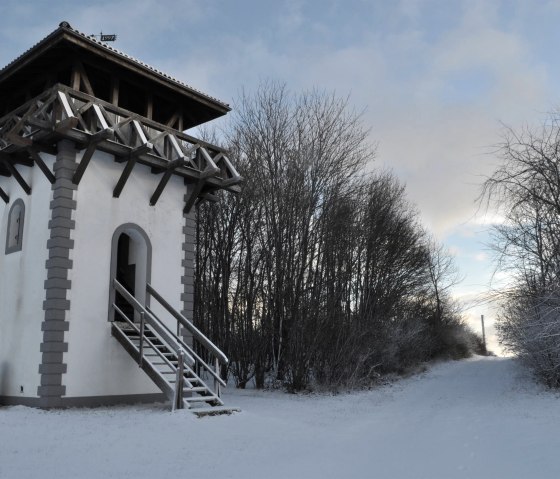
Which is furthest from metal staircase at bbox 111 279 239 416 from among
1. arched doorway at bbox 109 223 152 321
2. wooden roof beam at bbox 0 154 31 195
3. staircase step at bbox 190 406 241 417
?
wooden roof beam at bbox 0 154 31 195

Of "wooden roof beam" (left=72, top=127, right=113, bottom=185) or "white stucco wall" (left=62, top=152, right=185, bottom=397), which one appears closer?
"wooden roof beam" (left=72, top=127, right=113, bottom=185)

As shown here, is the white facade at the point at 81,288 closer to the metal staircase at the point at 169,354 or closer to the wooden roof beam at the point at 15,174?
the wooden roof beam at the point at 15,174

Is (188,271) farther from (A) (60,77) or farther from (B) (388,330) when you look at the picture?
(B) (388,330)

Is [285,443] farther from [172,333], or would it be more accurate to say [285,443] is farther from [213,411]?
[172,333]

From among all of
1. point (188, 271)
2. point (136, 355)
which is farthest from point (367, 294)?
point (136, 355)

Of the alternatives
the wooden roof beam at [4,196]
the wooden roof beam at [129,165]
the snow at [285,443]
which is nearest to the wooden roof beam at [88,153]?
the wooden roof beam at [129,165]

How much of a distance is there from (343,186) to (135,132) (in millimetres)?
10420

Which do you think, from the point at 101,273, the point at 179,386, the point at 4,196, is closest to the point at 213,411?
the point at 179,386

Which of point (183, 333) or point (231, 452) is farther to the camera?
point (183, 333)

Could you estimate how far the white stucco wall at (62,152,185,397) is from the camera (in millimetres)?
12711

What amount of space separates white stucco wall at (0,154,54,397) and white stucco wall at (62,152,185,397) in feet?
2.46

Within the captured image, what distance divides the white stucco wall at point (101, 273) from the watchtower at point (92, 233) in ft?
0.09

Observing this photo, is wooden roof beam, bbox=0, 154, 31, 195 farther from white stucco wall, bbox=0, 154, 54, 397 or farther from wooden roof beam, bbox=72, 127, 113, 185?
wooden roof beam, bbox=72, 127, 113, 185

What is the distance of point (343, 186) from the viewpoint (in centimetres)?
2239
